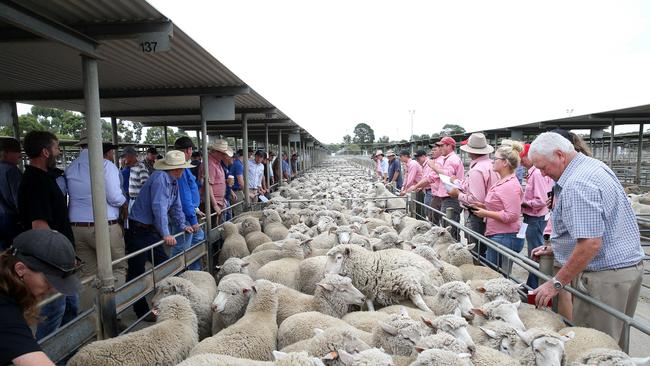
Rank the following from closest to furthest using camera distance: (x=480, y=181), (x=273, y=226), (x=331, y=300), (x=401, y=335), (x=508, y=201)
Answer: (x=401, y=335)
(x=331, y=300)
(x=508, y=201)
(x=480, y=181)
(x=273, y=226)

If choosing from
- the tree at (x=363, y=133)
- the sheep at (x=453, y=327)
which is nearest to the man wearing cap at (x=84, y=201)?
the sheep at (x=453, y=327)

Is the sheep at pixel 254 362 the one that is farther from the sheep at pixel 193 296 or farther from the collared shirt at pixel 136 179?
the collared shirt at pixel 136 179

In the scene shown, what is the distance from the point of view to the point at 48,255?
1836 mm

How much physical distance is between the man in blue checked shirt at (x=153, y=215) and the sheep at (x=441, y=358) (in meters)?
3.03

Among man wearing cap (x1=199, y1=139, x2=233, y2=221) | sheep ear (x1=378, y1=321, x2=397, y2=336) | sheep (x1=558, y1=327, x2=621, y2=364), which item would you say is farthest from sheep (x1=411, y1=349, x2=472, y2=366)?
man wearing cap (x1=199, y1=139, x2=233, y2=221)

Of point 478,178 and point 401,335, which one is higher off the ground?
point 478,178

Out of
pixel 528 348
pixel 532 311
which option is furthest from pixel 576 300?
pixel 528 348

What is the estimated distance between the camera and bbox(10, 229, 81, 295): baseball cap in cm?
182

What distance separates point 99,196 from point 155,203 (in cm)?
102

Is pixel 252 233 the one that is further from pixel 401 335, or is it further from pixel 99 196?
pixel 401 335

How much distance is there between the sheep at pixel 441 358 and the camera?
91.2 inches

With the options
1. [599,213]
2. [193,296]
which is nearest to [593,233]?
[599,213]

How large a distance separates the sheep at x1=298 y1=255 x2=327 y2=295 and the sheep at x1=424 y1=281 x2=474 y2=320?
1287 millimetres

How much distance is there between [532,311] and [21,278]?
3.40 metres
